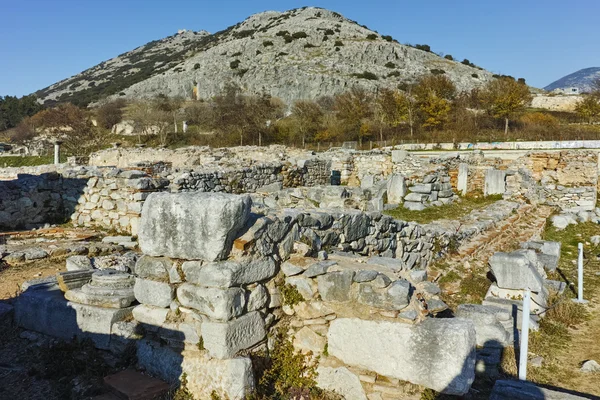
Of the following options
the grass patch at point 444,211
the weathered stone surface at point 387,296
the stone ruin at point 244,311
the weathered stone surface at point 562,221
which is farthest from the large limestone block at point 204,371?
the weathered stone surface at point 562,221

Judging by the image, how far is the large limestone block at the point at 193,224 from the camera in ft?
12.5

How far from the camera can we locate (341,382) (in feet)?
12.9

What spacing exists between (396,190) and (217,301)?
11.9 meters

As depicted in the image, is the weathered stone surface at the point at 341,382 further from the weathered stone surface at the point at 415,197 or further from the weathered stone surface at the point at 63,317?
the weathered stone surface at the point at 415,197

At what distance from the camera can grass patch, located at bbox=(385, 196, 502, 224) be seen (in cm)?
1233

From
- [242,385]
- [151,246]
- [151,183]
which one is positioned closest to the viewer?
[242,385]

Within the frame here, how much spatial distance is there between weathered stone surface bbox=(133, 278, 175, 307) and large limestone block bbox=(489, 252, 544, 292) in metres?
5.71

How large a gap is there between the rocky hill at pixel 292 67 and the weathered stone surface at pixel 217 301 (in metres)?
65.8

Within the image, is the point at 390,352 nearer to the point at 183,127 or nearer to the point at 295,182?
the point at 295,182

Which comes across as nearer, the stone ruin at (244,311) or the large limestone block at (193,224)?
the stone ruin at (244,311)

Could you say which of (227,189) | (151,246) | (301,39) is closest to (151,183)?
(227,189)

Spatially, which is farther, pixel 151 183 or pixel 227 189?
pixel 227 189

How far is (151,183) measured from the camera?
9578 millimetres

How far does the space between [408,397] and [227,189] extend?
33.6 ft
